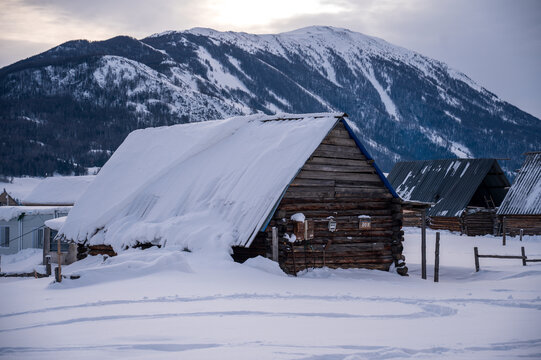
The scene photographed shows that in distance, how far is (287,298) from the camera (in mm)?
16391

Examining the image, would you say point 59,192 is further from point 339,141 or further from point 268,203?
point 268,203

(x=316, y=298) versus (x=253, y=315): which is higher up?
(x=253, y=315)

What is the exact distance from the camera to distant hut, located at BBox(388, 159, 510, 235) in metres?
52.6

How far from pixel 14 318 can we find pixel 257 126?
15.8 meters

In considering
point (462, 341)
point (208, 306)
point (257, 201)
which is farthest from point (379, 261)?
point (462, 341)

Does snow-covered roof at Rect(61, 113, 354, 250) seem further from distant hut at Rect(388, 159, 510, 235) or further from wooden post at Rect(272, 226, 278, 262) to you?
distant hut at Rect(388, 159, 510, 235)

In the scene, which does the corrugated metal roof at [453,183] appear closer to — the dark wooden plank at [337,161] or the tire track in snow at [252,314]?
Answer: the dark wooden plank at [337,161]

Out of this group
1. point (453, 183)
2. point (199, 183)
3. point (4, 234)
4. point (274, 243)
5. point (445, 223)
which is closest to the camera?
point (274, 243)

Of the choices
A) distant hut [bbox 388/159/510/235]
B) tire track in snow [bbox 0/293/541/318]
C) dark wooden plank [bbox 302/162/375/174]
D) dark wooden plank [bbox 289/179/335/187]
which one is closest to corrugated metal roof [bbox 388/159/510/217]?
distant hut [bbox 388/159/510/235]

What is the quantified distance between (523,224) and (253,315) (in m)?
37.9

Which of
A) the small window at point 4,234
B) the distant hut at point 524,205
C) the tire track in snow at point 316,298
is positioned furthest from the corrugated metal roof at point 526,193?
the small window at point 4,234

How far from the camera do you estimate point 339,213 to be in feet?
79.3

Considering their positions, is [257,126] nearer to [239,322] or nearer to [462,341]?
[239,322]

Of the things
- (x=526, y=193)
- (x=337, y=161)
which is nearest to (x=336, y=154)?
(x=337, y=161)
